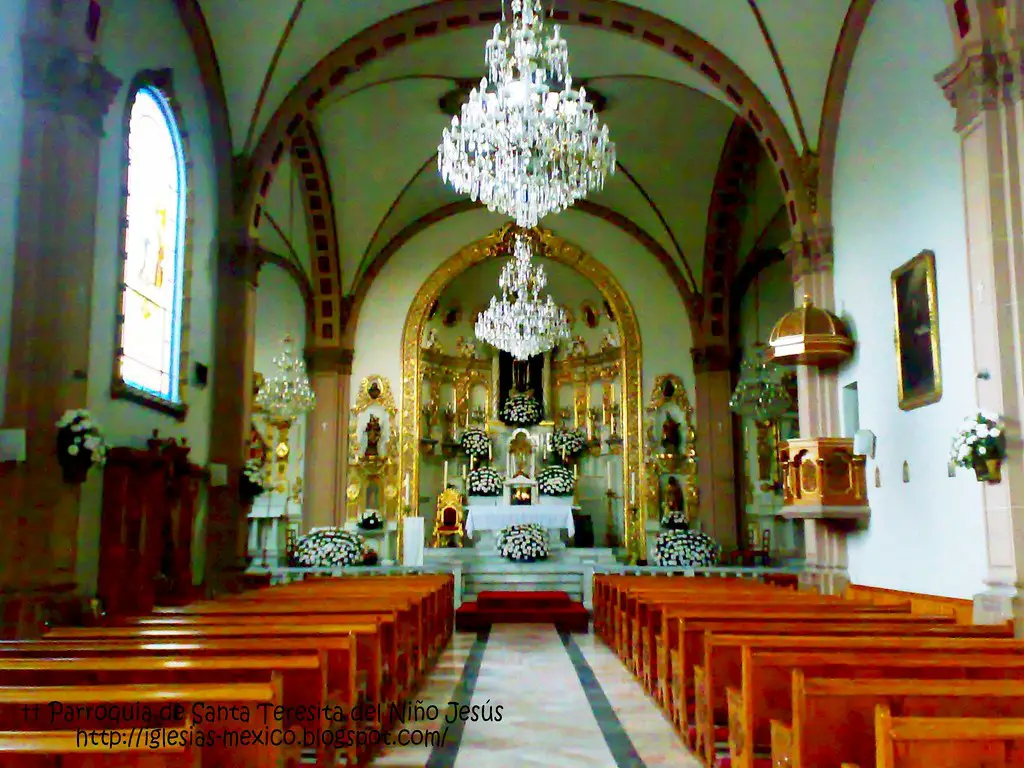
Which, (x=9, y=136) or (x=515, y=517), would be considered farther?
(x=515, y=517)

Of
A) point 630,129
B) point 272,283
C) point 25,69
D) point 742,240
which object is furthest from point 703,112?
point 25,69

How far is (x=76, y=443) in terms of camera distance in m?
8.04

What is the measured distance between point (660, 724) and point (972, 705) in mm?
3597

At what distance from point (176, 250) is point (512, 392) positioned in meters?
10.9

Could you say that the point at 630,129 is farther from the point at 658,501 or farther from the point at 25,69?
the point at 25,69

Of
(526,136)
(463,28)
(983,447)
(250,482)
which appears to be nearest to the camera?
(983,447)

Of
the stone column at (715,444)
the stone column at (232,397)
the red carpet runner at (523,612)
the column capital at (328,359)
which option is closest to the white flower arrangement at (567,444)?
the stone column at (715,444)

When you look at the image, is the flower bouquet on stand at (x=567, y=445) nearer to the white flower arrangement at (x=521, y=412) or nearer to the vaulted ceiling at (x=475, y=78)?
the white flower arrangement at (x=521, y=412)

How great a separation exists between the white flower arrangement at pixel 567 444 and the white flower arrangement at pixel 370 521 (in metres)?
4.45

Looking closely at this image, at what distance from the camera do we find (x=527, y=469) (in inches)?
829

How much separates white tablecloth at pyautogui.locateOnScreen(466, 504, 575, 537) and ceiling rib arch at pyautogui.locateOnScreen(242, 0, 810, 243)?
8.14m

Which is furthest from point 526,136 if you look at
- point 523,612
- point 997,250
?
point 523,612

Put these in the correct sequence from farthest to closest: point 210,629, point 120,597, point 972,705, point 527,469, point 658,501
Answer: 1. point 527,469
2. point 658,501
3. point 120,597
4. point 210,629
5. point 972,705

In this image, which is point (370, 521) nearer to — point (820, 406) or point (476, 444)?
point (476, 444)
